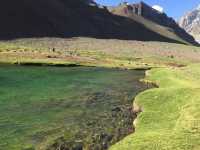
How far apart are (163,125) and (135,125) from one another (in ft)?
7.63

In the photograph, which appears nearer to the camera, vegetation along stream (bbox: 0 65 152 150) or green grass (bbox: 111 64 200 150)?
green grass (bbox: 111 64 200 150)

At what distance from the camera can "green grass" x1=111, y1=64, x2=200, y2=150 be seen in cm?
2695

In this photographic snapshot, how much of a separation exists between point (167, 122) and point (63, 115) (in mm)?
8783

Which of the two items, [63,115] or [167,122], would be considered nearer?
[167,122]

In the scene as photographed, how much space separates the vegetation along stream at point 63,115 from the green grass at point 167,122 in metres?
1.48

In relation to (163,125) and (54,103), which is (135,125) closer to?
(163,125)

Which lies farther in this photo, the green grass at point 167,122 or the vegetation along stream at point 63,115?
the vegetation along stream at point 63,115

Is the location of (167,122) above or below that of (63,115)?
above

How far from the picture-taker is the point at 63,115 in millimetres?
36906

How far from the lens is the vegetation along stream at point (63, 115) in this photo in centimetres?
2912

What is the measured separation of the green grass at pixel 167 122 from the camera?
88.4ft

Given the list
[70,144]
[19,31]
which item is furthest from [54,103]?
[19,31]

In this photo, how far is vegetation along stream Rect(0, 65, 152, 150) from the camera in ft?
95.6

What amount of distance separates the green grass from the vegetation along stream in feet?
4.85
